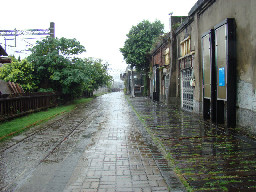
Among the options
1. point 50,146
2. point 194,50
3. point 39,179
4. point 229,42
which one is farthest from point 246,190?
point 194,50

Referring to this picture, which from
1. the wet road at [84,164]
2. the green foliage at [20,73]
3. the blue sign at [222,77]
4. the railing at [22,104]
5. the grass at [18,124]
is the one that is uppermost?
the green foliage at [20,73]

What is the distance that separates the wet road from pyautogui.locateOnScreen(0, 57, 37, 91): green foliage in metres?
10.2

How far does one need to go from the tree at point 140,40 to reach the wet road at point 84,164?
76.2 ft

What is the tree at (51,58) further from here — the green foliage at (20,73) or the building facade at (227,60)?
the building facade at (227,60)

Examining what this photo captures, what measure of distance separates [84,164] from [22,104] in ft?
30.6

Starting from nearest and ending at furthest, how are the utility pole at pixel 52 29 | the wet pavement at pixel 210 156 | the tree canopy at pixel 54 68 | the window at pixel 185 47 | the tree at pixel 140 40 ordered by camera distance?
the wet pavement at pixel 210 156 < the window at pixel 185 47 < the tree canopy at pixel 54 68 < the utility pole at pixel 52 29 < the tree at pixel 140 40

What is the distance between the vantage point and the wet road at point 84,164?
3.67m

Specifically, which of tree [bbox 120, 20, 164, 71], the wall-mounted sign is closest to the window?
the wall-mounted sign

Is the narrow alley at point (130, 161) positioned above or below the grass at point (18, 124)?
below

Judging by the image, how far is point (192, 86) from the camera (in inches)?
504

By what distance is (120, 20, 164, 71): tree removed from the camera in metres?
29.4

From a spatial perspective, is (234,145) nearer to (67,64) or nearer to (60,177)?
(60,177)

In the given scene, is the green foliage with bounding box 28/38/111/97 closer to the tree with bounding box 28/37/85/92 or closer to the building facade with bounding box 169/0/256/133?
the tree with bounding box 28/37/85/92

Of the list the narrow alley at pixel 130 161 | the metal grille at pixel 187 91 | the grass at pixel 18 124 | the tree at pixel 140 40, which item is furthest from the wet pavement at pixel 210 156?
the tree at pixel 140 40
